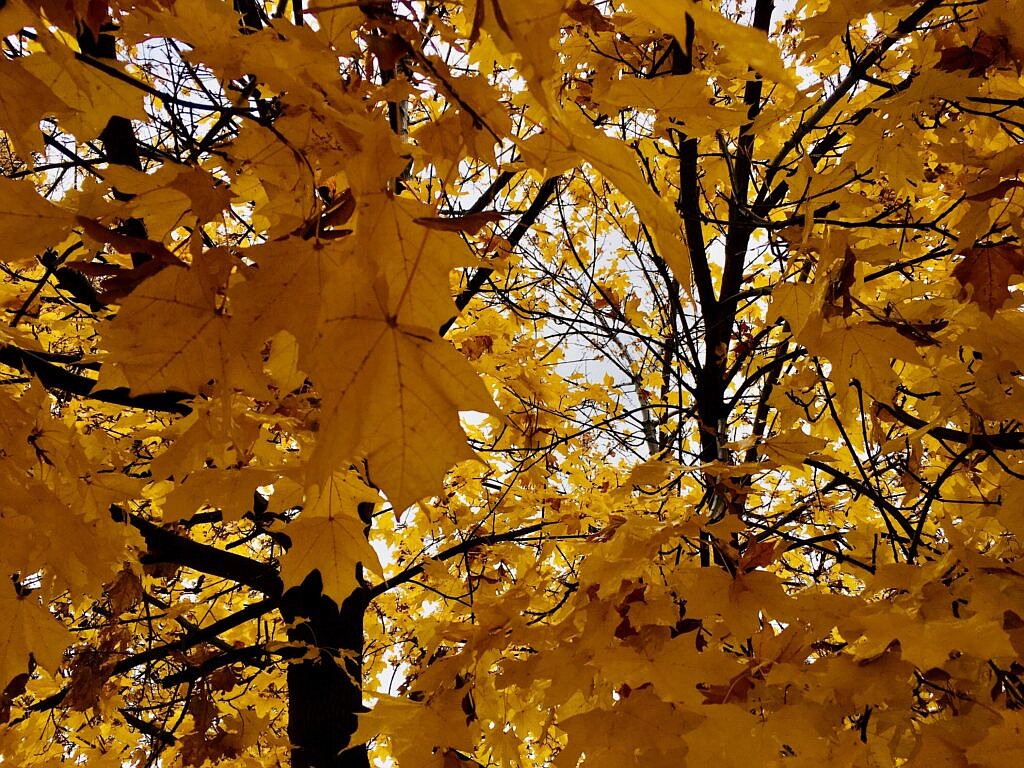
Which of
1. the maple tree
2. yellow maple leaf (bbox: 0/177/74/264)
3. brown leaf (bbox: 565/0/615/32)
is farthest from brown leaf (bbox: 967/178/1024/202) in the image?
yellow maple leaf (bbox: 0/177/74/264)

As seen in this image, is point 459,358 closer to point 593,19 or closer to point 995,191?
point 995,191

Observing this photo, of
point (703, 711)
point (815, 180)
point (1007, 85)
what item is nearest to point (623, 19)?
point (815, 180)

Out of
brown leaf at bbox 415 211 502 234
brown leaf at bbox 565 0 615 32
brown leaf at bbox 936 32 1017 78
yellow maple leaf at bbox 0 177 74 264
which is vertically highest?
brown leaf at bbox 565 0 615 32

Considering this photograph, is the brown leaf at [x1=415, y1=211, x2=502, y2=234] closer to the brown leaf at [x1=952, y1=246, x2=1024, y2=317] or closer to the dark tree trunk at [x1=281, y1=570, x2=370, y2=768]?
the brown leaf at [x1=952, y1=246, x2=1024, y2=317]

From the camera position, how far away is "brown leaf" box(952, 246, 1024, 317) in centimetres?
151

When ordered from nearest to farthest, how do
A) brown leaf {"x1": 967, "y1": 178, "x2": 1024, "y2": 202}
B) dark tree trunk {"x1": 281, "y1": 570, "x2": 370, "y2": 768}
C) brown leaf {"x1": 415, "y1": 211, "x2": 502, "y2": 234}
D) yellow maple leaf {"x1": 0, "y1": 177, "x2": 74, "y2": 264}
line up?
1. brown leaf {"x1": 415, "y1": 211, "x2": 502, "y2": 234}
2. yellow maple leaf {"x1": 0, "y1": 177, "x2": 74, "y2": 264}
3. brown leaf {"x1": 967, "y1": 178, "x2": 1024, "y2": 202}
4. dark tree trunk {"x1": 281, "y1": 570, "x2": 370, "y2": 768}

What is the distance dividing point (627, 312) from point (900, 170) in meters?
2.23

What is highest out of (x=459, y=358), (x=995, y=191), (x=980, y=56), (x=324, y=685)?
(x=980, y=56)

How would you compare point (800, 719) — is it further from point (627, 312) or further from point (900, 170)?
point (627, 312)

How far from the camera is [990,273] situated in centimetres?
152

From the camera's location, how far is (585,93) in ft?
9.12

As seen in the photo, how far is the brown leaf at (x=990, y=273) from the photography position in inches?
59.4

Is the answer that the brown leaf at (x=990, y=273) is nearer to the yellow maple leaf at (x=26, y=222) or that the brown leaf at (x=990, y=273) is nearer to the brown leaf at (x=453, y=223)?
the brown leaf at (x=453, y=223)

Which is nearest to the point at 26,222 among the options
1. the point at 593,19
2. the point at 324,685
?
the point at 593,19
